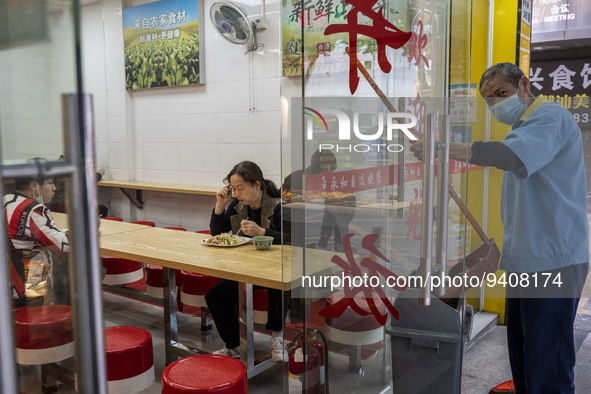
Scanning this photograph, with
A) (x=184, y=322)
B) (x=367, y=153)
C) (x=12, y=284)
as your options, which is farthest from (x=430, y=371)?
(x=184, y=322)

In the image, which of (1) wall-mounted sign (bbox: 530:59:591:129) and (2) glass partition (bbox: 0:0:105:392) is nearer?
(2) glass partition (bbox: 0:0:105:392)

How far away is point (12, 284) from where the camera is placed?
1.73 feet

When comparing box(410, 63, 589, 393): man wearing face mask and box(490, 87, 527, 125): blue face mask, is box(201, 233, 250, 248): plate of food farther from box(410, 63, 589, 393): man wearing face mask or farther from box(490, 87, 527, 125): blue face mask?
box(490, 87, 527, 125): blue face mask

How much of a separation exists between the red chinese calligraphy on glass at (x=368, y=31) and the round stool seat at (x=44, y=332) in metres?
1.14

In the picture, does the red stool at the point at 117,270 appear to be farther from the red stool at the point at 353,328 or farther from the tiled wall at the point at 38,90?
the tiled wall at the point at 38,90

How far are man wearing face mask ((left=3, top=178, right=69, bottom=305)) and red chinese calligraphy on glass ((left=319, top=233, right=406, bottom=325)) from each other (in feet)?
3.58

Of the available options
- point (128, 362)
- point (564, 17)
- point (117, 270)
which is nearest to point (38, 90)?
point (128, 362)

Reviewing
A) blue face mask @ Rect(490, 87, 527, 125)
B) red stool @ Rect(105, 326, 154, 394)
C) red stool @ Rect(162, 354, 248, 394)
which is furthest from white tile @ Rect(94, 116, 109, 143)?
blue face mask @ Rect(490, 87, 527, 125)

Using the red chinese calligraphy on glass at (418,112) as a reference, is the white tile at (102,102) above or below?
above

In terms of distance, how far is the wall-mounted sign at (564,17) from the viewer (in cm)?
473

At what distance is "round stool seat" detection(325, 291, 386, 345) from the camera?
1.63 meters

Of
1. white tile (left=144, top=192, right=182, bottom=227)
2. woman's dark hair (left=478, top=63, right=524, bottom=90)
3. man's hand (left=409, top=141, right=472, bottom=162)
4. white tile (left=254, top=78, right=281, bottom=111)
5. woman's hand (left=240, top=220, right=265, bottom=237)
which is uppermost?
white tile (left=254, top=78, right=281, bottom=111)

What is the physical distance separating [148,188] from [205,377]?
3646 mm

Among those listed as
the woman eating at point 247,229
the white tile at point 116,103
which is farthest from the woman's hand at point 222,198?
the white tile at point 116,103
